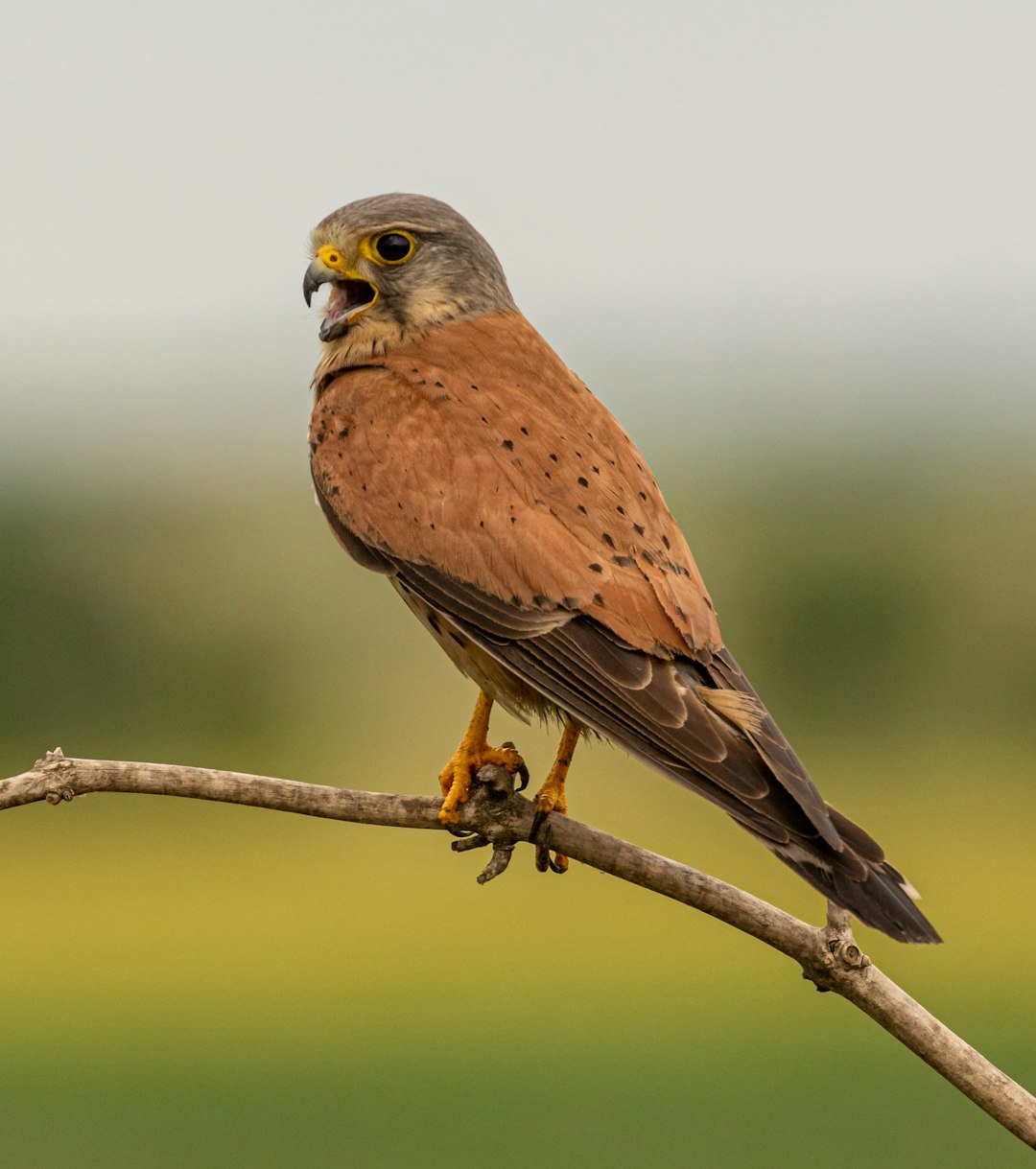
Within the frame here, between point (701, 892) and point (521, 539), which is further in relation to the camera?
point (521, 539)

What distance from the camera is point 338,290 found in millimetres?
3758

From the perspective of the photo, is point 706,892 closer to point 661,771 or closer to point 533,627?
point 661,771

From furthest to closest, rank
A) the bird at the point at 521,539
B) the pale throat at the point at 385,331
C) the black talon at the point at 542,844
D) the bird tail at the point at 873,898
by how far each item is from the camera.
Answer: the pale throat at the point at 385,331, the black talon at the point at 542,844, the bird at the point at 521,539, the bird tail at the point at 873,898

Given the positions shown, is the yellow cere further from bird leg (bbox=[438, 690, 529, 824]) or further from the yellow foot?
the yellow foot

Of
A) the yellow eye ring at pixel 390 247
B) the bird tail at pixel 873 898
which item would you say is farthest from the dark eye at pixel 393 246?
the bird tail at pixel 873 898

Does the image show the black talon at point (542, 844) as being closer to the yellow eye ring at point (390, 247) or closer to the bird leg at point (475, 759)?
the bird leg at point (475, 759)

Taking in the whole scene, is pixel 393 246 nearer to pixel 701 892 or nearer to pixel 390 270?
pixel 390 270

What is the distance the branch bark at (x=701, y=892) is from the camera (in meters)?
2.41

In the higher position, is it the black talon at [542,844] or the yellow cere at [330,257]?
the yellow cere at [330,257]

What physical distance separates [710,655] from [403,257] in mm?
1391

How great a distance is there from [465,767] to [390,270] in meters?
1.34

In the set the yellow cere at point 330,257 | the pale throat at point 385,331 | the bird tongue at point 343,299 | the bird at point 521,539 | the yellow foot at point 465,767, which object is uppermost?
the yellow cere at point 330,257

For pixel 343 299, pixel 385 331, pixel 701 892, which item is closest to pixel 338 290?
pixel 343 299

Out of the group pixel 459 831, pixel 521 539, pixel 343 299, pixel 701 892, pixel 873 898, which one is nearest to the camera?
pixel 873 898
